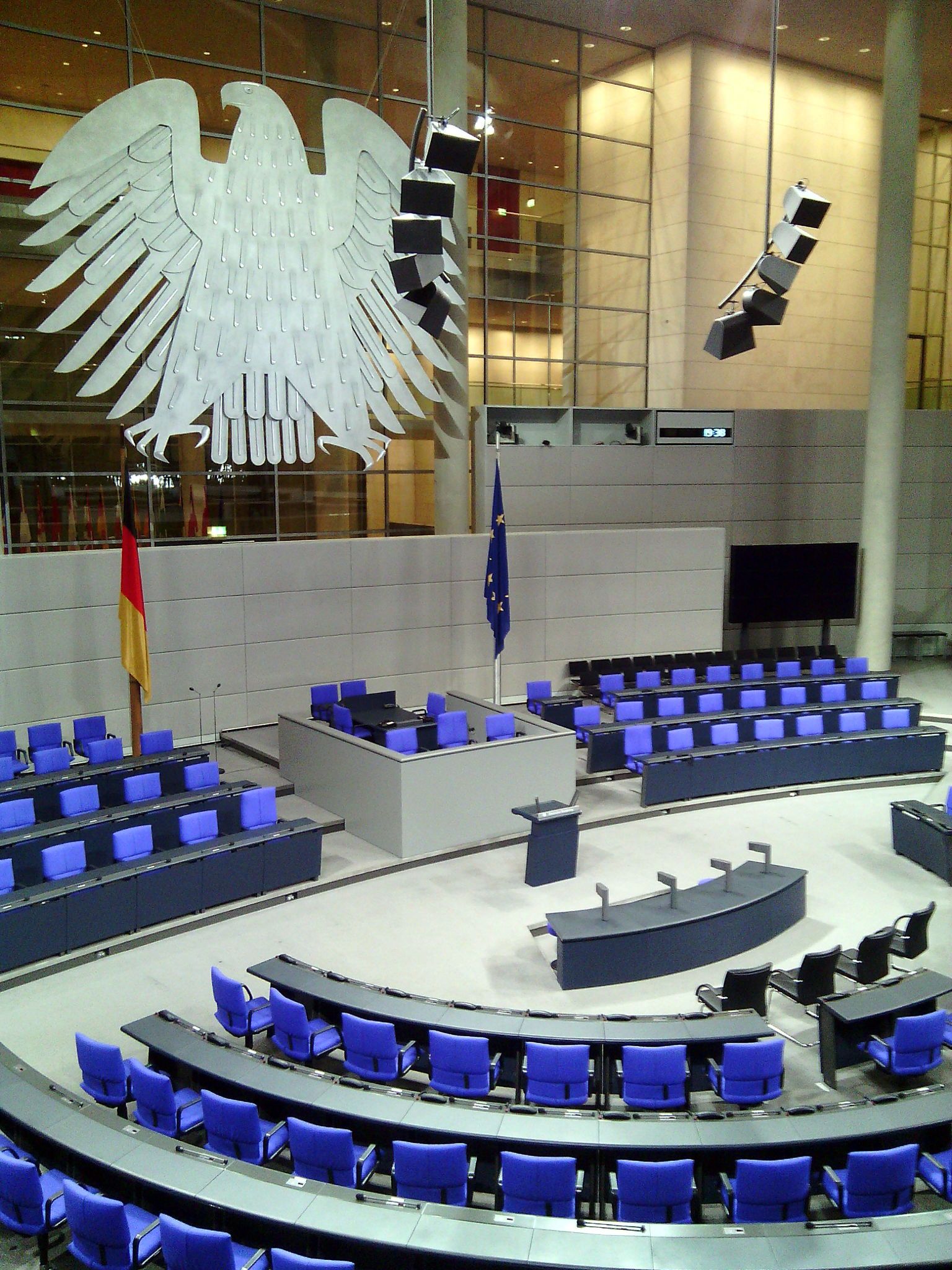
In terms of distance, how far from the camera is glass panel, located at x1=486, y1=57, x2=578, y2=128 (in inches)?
751

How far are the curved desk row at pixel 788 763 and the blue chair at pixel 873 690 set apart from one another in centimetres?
150

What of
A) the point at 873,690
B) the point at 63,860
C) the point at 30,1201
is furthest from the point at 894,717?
the point at 30,1201

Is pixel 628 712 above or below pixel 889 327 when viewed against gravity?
below

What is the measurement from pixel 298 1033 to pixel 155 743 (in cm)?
657

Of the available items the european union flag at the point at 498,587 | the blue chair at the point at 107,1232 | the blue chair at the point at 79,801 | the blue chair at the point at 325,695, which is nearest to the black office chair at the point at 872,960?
the blue chair at the point at 107,1232

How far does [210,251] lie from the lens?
15227 millimetres

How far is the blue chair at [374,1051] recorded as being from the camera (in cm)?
665

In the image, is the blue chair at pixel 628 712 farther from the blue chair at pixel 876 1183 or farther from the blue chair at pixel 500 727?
the blue chair at pixel 876 1183

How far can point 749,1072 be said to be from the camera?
6484mm

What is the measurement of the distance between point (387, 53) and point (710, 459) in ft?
29.4

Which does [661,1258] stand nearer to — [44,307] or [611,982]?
[611,982]

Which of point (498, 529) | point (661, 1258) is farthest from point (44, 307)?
point (661, 1258)

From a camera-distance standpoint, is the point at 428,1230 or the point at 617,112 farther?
the point at 617,112

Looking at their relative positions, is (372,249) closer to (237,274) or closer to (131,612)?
(237,274)
